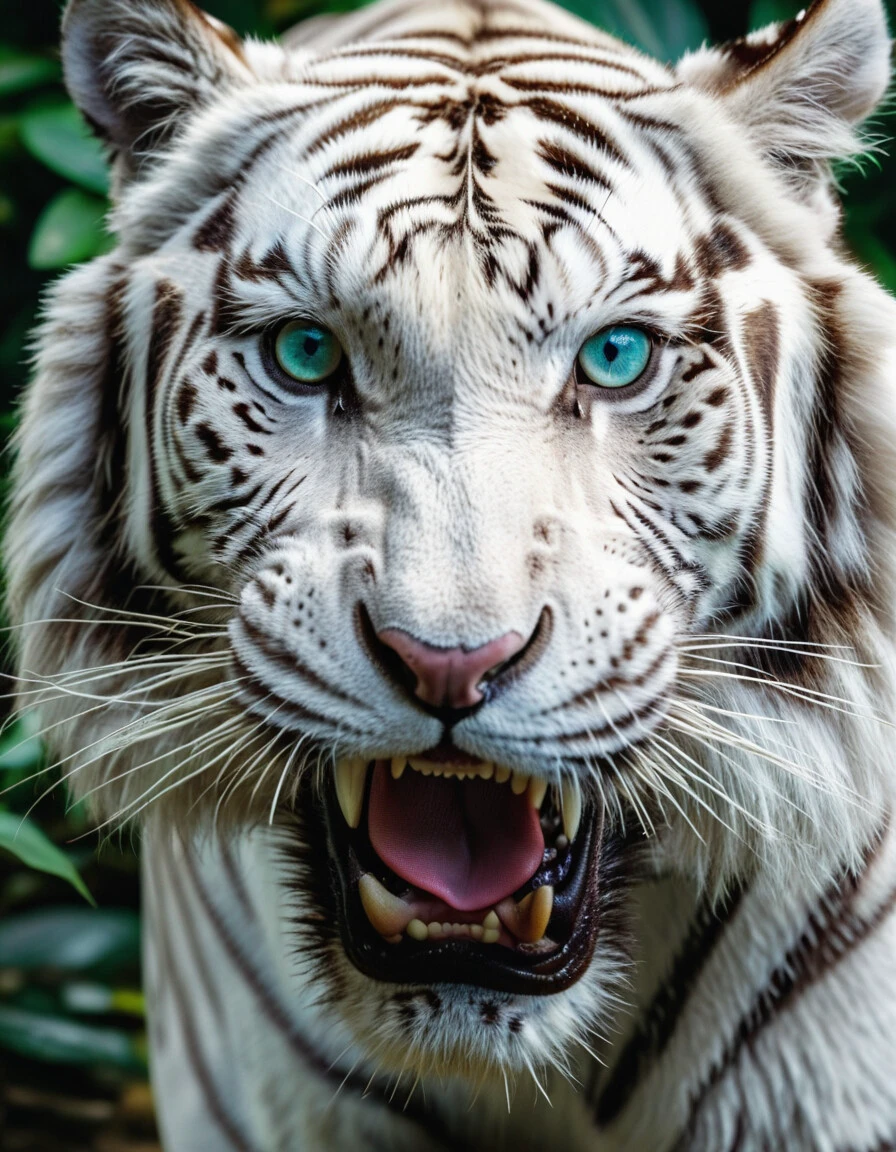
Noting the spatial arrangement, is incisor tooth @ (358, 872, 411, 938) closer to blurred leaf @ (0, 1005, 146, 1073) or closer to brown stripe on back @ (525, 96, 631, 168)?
brown stripe on back @ (525, 96, 631, 168)

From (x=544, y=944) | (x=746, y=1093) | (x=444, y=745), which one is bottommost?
(x=746, y=1093)

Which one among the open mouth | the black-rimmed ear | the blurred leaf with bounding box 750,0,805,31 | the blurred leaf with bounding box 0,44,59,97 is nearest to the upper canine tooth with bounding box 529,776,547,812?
the open mouth

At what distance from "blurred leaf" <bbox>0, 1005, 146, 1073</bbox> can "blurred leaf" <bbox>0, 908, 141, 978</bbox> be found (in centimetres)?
8

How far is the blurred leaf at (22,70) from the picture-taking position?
2.10 m

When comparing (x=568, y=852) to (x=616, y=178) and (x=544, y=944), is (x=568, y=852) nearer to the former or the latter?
(x=544, y=944)

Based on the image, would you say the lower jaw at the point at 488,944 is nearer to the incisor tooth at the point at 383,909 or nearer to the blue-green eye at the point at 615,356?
the incisor tooth at the point at 383,909

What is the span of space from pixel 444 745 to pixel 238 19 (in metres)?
1.67

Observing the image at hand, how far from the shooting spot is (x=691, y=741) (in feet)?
3.55

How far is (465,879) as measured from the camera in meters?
1.00

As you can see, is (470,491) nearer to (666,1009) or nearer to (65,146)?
(666,1009)

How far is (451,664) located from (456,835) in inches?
8.7

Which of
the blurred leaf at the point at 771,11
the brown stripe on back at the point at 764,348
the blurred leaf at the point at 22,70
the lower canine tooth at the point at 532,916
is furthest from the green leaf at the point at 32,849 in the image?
the blurred leaf at the point at 771,11

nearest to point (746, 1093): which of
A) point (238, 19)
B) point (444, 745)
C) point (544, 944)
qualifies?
point (544, 944)

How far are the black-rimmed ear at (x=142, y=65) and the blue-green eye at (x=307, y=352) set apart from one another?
0.91ft
